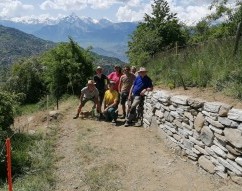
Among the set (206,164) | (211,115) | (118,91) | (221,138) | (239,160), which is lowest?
(206,164)

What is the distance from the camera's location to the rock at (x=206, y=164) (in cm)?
792

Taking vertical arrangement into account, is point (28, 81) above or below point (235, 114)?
below

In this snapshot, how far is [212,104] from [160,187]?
1946mm

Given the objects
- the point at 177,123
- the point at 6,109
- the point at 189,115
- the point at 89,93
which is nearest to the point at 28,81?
the point at 89,93

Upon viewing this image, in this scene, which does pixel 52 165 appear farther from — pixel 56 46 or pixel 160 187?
pixel 56 46

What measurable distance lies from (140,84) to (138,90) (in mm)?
211

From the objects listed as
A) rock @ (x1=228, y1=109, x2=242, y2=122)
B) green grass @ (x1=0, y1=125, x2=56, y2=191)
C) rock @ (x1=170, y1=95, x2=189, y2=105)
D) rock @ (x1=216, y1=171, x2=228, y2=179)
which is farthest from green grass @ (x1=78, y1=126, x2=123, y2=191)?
rock @ (x1=228, y1=109, x2=242, y2=122)

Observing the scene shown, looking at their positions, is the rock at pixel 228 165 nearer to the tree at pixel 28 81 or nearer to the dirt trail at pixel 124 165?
the dirt trail at pixel 124 165

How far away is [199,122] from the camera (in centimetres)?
841

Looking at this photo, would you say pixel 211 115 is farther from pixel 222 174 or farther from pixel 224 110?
pixel 222 174

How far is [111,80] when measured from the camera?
14.7 m

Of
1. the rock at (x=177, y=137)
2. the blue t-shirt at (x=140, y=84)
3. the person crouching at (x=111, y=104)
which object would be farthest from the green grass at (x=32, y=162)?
the rock at (x=177, y=137)

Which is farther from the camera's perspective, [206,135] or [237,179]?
[206,135]

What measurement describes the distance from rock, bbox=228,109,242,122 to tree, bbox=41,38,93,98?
54.3 ft
